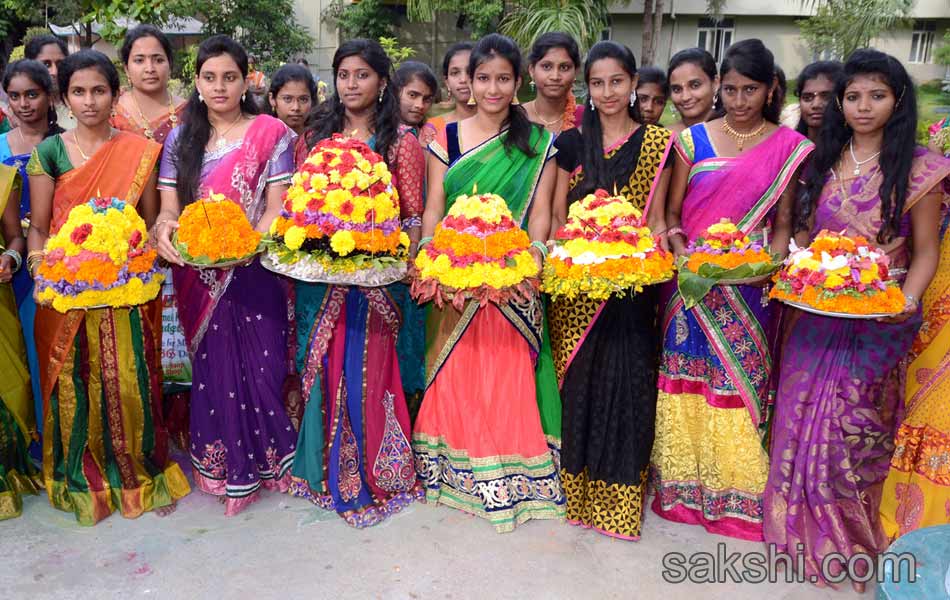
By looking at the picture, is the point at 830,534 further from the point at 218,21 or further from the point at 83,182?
the point at 218,21

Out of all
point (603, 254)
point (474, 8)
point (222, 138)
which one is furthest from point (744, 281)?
point (474, 8)

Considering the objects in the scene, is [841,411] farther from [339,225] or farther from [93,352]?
[93,352]

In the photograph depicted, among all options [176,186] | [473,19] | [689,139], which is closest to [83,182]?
[176,186]

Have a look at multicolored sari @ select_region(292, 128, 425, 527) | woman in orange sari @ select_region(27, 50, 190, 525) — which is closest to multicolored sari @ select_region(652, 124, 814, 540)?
multicolored sari @ select_region(292, 128, 425, 527)

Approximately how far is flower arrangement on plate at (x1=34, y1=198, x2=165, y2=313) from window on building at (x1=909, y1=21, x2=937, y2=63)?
2541cm

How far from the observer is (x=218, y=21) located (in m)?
19.6

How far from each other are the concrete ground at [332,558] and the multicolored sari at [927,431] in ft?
1.69

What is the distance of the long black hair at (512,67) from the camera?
154 inches

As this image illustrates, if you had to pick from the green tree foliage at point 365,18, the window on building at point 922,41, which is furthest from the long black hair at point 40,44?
the window on building at point 922,41

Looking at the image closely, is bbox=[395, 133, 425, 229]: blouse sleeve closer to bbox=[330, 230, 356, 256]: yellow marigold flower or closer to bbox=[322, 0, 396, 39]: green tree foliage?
bbox=[330, 230, 356, 256]: yellow marigold flower

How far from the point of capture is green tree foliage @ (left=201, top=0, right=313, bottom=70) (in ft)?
64.3

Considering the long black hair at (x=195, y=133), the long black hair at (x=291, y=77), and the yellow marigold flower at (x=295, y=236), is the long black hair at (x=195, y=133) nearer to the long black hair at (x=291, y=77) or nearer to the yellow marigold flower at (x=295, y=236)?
the yellow marigold flower at (x=295, y=236)

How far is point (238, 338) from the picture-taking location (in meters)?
4.08

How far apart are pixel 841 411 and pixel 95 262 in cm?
373
